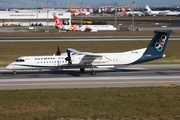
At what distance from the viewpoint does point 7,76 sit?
1697 inches

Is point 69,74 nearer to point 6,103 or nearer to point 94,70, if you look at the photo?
point 94,70

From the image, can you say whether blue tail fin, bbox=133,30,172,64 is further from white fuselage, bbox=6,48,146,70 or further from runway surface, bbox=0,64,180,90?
runway surface, bbox=0,64,180,90

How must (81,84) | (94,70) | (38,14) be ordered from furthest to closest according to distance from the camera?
(38,14) → (94,70) → (81,84)

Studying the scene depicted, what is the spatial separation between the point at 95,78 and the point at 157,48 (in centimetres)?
825

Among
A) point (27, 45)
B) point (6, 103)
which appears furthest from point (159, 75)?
point (27, 45)

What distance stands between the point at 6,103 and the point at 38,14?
415 ft

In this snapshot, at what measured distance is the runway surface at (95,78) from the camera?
122 ft

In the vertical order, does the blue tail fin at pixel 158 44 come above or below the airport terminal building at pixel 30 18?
above

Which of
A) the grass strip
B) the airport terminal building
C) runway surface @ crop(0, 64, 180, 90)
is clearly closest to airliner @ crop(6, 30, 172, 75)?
runway surface @ crop(0, 64, 180, 90)

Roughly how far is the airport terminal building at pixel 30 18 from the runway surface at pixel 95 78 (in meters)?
105

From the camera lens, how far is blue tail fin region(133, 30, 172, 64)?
44.8 meters

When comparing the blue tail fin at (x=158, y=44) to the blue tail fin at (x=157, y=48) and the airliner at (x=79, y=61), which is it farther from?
the airliner at (x=79, y=61)

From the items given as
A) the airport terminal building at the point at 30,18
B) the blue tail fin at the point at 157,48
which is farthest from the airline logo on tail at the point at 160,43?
the airport terminal building at the point at 30,18

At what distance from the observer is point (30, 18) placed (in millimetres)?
156250
